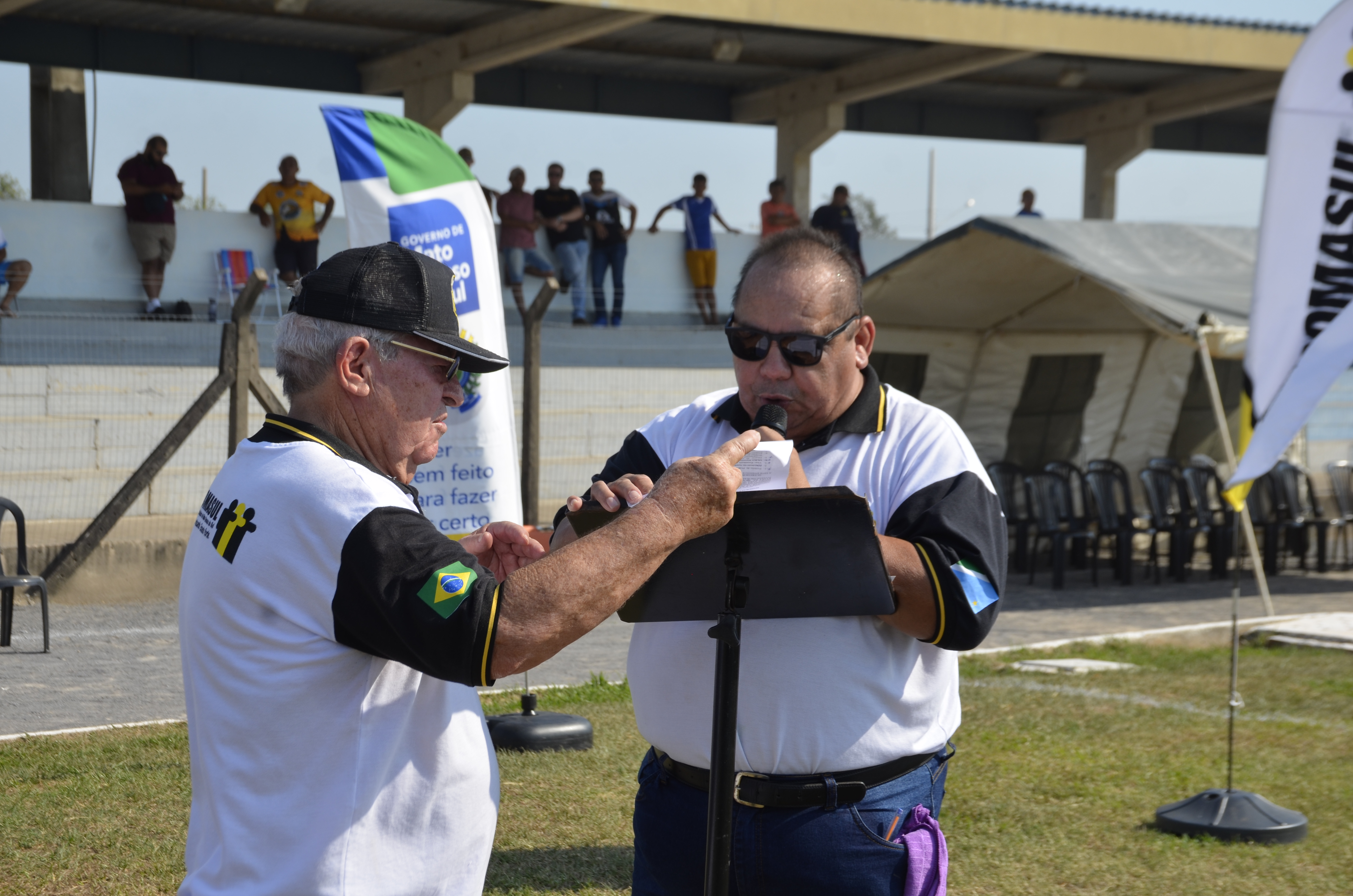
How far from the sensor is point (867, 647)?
261cm

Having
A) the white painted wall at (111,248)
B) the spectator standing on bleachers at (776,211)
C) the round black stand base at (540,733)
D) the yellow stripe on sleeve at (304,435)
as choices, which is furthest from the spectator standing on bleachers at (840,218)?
the yellow stripe on sleeve at (304,435)

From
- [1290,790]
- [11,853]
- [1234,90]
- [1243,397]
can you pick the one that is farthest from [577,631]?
[1234,90]

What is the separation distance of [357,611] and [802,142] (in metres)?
20.2

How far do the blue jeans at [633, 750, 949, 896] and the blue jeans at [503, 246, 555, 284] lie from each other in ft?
44.8

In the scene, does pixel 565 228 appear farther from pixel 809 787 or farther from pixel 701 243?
pixel 809 787

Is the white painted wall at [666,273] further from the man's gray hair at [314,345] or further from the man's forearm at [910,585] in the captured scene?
the man's gray hair at [314,345]

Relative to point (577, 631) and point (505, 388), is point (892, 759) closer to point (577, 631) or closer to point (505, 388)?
point (577, 631)

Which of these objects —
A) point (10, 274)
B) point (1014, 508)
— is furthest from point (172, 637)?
point (1014, 508)

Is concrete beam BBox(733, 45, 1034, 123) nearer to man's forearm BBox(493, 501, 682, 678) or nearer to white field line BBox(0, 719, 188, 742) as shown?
white field line BBox(0, 719, 188, 742)

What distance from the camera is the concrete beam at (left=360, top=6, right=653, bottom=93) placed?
16.6m

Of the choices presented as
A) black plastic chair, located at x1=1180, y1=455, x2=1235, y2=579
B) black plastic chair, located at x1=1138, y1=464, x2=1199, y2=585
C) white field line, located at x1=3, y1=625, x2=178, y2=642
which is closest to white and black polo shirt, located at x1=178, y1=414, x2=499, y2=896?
white field line, located at x1=3, y1=625, x2=178, y2=642

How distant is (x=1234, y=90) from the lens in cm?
2258

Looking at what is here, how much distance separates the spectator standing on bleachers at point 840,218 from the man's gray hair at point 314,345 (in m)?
15.5

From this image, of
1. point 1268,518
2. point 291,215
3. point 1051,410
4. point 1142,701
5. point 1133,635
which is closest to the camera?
point 1142,701
